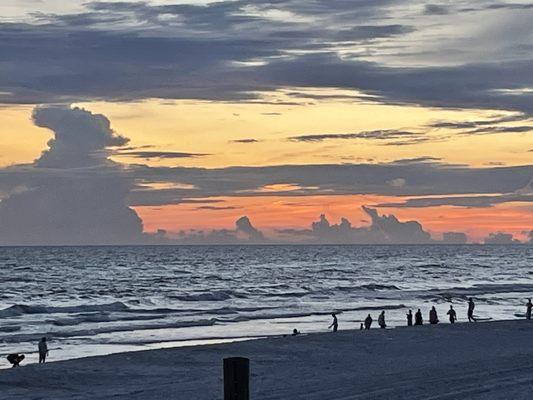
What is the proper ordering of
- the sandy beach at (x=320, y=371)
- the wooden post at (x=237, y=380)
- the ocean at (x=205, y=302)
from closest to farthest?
the wooden post at (x=237, y=380) < the sandy beach at (x=320, y=371) < the ocean at (x=205, y=302)

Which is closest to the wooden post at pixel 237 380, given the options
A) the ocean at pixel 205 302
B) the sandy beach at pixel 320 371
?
the sandy beach at pixel 320 371

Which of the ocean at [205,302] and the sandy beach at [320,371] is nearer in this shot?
the sandy beach at [320,371]

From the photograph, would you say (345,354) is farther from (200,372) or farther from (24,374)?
(24,374)

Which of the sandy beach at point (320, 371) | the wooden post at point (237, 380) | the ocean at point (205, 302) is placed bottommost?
the ocean at point (205, 302)

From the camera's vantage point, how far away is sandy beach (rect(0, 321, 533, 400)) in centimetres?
2162

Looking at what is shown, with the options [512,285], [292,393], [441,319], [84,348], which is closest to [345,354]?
[292,393]

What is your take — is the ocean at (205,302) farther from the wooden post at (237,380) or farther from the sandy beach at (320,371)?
the wooden post at (237,380)

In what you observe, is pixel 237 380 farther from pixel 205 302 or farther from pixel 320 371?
pixel 205 302

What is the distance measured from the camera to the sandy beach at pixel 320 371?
21625 mm

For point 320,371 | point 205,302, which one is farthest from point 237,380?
point 205,302

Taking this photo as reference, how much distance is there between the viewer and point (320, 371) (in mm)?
25984

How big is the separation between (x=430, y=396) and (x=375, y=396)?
1.17 m

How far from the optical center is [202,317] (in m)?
59.6

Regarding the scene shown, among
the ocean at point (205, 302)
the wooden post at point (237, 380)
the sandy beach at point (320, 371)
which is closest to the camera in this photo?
the wooden post at point (237, 380)
